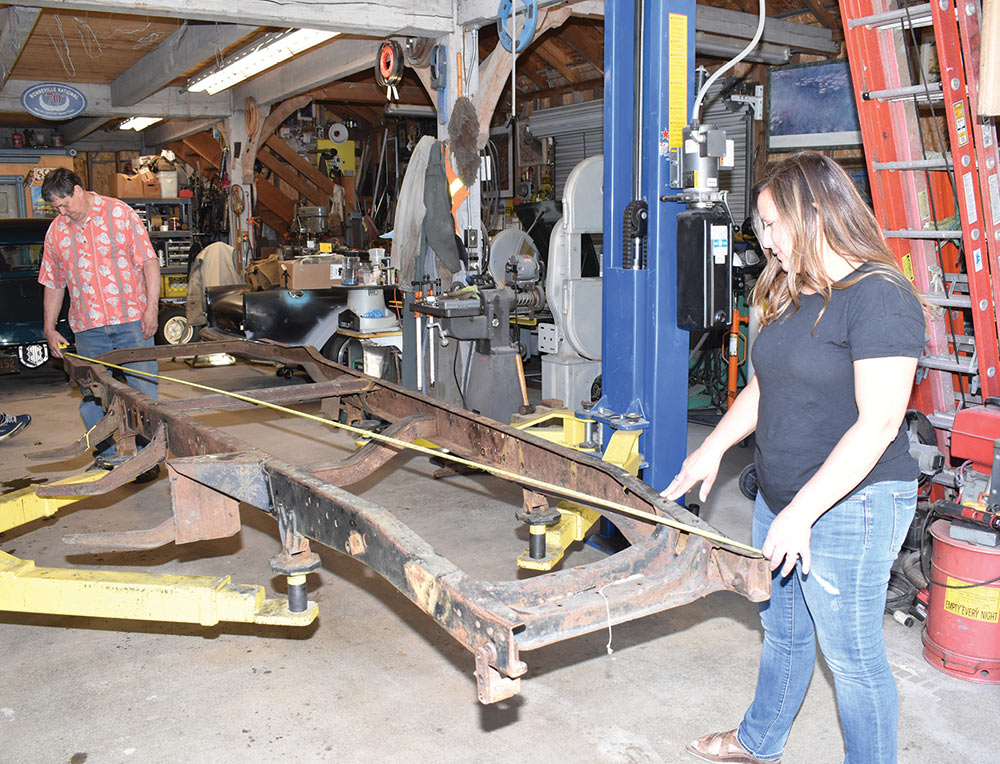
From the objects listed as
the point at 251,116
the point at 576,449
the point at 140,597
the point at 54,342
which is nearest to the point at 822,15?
the point at 251,116

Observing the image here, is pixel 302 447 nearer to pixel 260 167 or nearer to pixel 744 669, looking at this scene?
pixel 744 669

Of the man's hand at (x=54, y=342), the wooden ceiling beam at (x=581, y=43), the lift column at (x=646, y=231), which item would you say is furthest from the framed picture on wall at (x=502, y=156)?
the lift column at (x=646, y=231)

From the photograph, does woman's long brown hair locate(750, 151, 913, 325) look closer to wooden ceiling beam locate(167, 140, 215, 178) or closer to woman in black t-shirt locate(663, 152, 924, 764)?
woman in black t-shirt locate(663, 152, 924, 764)

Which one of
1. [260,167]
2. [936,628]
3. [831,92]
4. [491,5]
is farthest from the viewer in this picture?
[260,167]

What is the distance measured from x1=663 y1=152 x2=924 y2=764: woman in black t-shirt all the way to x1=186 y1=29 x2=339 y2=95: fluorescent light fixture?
647 centimetres

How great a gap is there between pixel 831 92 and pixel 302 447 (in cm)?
601

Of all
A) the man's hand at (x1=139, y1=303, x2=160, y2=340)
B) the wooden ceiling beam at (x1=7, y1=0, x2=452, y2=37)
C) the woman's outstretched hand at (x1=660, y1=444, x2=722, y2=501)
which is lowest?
the woman's outstretched hand at (x1=660, y1=444, x2=722, y2=501)

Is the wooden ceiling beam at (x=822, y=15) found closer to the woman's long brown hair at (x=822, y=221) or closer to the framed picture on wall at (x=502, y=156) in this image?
the framed picture on wall at (x=502, y=156)

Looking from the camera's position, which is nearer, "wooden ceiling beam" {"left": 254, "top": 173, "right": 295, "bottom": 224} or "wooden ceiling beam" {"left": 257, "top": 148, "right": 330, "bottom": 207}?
"wooden ceiling beam" {"left": 257, "top": 148, "right": 330, "bottom": 207}

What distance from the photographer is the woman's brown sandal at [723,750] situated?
268cm

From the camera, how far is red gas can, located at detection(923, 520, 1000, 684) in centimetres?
314

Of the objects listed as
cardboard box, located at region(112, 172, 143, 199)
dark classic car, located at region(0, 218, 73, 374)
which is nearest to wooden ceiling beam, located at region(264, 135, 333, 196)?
cardboard box, located at region(112, 172, 143, 199)

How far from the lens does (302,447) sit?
661 centimetres

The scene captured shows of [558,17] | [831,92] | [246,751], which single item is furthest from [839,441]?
[831,92]
